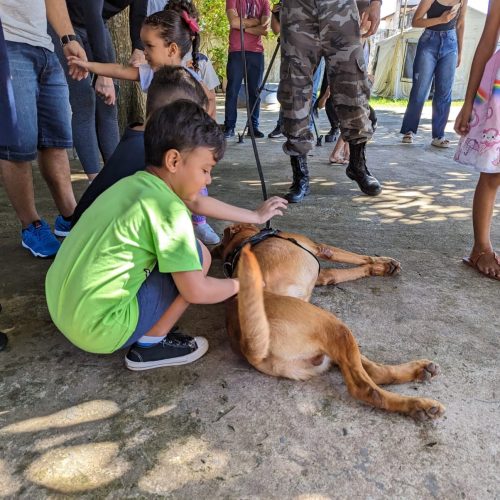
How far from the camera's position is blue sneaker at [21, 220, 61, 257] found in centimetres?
291

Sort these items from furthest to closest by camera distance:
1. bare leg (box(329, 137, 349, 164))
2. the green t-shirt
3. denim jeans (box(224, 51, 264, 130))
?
1. denim jeans (box(224, 51, 264, 130))
2. bare leg (box(329, 137, 349, 164))
3. the green t-shirt

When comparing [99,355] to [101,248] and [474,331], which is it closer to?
[101,248]

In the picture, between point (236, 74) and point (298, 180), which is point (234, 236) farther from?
point (236, 74)

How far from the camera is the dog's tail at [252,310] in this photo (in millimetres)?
1499

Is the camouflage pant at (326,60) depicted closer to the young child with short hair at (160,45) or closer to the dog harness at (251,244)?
the young child with short hair at (160,45)

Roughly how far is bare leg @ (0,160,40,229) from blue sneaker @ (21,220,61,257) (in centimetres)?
5

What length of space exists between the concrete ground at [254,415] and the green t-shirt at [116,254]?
1.02 ft

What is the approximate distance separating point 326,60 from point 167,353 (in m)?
2.95

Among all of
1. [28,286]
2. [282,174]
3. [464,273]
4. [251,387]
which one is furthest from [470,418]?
[282,174]

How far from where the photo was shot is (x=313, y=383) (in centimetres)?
179

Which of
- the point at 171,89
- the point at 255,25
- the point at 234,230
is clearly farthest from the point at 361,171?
the point at 255,25

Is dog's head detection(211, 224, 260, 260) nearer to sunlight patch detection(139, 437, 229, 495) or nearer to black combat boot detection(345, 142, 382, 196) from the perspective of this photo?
sunlight patch detection(139, 437, 229, 495)

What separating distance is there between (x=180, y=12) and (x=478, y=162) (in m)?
2.09

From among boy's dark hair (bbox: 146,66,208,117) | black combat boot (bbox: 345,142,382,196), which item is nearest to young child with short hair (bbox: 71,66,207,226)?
boy's dark hair (bbox: 146,66,208,117)
